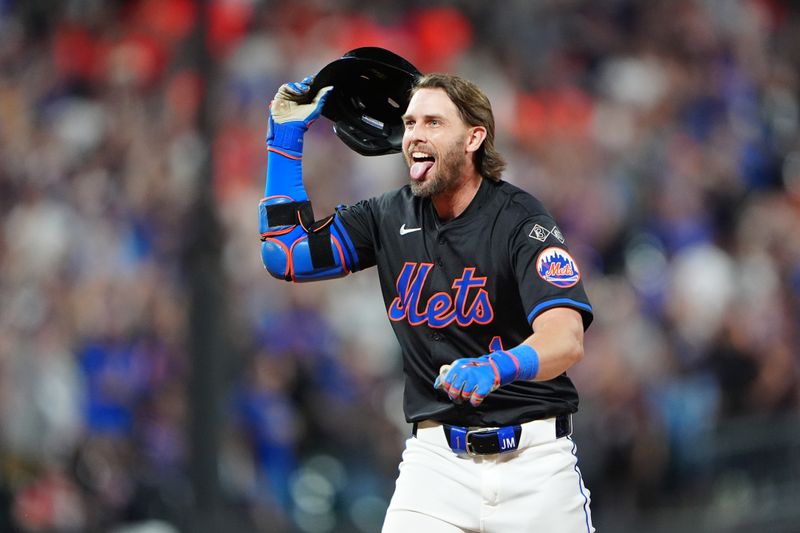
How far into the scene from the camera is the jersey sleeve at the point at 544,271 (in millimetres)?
3793

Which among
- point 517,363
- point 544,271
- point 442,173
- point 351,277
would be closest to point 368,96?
point 442,173

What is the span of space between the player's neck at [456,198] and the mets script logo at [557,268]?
42 centimetres

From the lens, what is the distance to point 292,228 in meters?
4.33

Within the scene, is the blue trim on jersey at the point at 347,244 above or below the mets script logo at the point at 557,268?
above

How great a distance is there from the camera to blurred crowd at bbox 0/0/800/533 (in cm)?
788

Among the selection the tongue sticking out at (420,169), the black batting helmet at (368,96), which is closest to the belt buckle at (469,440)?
the tongue sticking out at (420,169)

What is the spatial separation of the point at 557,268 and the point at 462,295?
13.8 inches

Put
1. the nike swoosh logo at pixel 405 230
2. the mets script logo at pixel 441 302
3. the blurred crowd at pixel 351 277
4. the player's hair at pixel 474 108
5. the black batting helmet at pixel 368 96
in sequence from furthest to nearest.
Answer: the blurred crowd at pixel 351 277, the black batting helmet at pixel 368 96, the nike swoosh logo at pixel 405 230, the player's hair at pixel 474 108, the mets script logo at pixel 441 302

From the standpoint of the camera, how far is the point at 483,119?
416cm

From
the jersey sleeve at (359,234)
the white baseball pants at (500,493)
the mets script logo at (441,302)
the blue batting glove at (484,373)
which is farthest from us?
the jersey sleeve at (359,234)

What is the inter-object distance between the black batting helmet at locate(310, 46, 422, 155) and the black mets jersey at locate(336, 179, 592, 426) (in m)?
0.43

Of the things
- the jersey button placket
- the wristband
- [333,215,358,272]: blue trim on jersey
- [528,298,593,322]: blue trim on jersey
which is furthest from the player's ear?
the wristband

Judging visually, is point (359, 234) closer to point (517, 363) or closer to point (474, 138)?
point (474, 138)

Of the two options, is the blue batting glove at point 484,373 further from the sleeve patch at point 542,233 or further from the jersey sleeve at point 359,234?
the jersey sleeve at point 359,234
